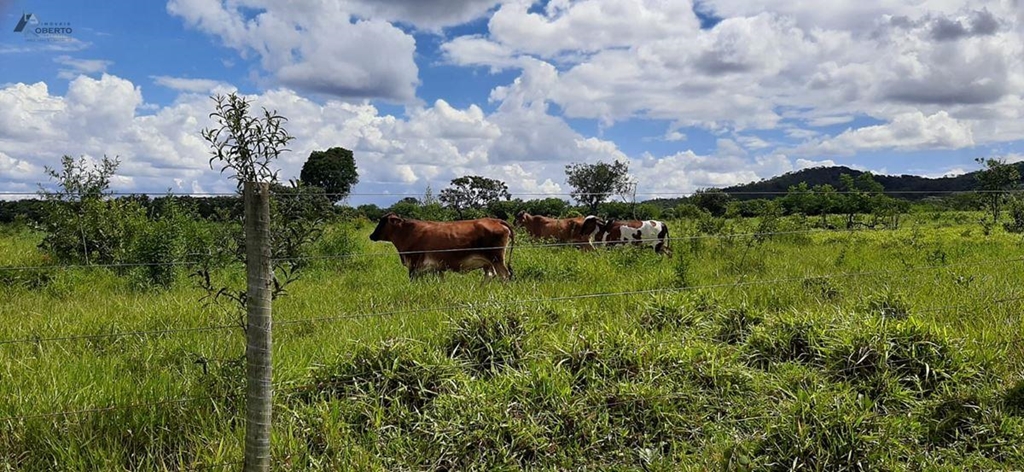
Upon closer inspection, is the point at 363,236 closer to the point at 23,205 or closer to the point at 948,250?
the point at 23,205

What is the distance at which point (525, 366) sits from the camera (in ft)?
15.4

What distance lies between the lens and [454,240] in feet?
34.3

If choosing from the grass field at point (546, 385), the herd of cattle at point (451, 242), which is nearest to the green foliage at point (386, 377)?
the grass field at point (546, 385)

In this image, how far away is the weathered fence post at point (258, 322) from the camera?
292 centimetres

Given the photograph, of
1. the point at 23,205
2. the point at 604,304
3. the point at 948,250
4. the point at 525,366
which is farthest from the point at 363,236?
the point at 948,250

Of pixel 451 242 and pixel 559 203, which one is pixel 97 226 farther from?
pixel 559 203

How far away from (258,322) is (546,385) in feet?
6.63

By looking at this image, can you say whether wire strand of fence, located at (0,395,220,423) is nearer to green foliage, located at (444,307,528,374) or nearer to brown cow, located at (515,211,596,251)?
green foliage, located at (444,307,528,374)

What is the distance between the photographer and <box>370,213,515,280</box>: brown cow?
10.3 m

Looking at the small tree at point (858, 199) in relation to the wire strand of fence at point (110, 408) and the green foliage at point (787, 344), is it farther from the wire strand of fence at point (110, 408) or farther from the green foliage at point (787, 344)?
the wire strand of fence at point (110, 408)

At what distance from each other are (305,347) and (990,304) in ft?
21.5

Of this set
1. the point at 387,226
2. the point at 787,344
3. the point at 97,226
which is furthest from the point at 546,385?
the point at 97,226

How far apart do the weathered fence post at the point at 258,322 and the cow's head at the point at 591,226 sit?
48.1ft

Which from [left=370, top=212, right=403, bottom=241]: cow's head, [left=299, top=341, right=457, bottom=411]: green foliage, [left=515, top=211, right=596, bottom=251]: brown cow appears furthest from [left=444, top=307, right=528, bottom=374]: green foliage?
[left=515, top=211, right=596, bottom=251]: brown cow
